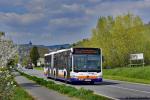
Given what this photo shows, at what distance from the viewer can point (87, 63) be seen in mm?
38031

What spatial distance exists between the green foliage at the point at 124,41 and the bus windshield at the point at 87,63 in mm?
44502

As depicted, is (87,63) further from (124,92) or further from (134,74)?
(134,74)

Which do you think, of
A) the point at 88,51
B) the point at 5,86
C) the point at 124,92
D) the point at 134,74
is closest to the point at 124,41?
the point at 134,74

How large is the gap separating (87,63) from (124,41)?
4642cm

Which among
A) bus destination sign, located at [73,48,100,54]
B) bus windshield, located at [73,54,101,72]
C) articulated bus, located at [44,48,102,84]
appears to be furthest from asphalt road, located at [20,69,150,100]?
bus destination sign, located at [73,48,100,54]

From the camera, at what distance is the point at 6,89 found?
13156 mm

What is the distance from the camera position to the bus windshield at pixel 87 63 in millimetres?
37969

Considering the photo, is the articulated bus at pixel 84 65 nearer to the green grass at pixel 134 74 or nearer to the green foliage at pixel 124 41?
the green grass at pixel 134 74

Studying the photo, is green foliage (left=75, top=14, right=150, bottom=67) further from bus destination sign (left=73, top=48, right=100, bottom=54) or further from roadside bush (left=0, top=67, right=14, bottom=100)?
roadside bush (left=0, top=67, right=14, bottom=100)

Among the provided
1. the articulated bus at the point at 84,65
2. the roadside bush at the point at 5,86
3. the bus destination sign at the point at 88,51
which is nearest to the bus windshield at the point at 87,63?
the articulated bus at the point at 84,65

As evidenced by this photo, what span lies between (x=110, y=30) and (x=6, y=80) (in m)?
74.7

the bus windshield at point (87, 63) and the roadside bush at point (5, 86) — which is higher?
the bus windshield at point (87, 63)

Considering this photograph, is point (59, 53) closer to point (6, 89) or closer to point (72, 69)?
point (72, 69)

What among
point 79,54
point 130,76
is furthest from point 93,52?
point 130,76
